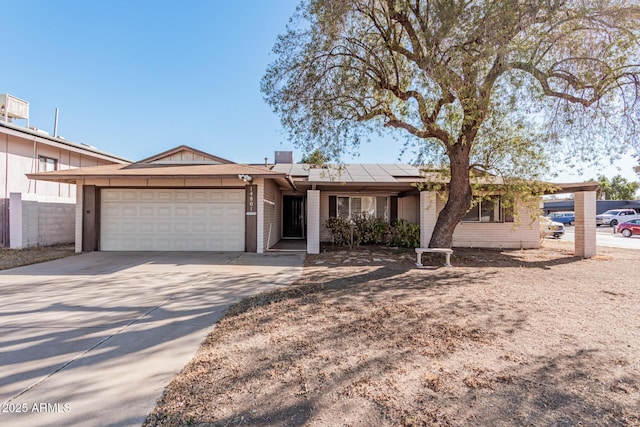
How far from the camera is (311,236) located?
34.5 ft

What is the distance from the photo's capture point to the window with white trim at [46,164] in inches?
507

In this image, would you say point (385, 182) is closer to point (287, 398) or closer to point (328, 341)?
point (328, 341)

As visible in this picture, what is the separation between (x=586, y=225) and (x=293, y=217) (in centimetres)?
1208

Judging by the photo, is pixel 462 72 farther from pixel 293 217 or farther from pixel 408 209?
pixel 293 217

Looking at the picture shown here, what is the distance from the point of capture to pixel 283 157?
18.9 meters

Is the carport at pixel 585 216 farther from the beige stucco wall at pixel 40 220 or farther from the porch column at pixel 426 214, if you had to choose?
the beige stucco wall at pixel 40 220

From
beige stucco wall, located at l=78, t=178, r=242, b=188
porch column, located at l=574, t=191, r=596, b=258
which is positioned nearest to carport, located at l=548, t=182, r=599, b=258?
porch column, located at l=574, t=191, r=596, b=258

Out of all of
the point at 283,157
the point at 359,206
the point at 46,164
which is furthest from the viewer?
the point at 283,157

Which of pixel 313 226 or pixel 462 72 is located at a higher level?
pixel 462 72

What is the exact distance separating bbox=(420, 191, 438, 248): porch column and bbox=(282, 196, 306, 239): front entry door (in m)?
6.81

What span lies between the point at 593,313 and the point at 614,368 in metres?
2.05

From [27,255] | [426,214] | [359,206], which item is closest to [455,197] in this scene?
[426,214]

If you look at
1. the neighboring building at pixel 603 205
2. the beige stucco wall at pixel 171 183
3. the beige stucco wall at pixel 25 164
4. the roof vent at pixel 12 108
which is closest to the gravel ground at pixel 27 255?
the beige stucco wall at pixel 171 183

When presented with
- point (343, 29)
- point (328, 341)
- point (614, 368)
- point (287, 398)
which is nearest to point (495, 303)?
point (614, 368)
